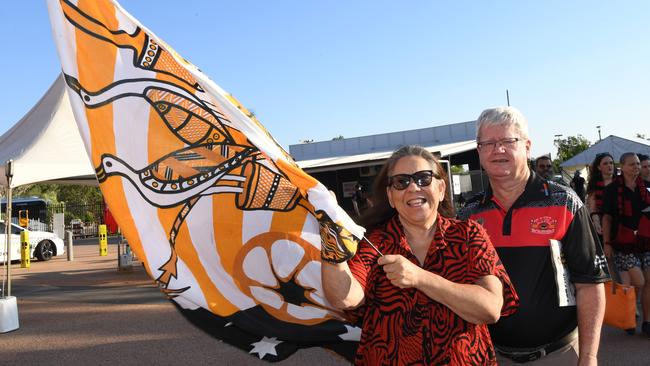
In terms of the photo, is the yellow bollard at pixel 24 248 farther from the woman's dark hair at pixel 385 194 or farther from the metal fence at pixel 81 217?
the metal fence at pixel 81 217

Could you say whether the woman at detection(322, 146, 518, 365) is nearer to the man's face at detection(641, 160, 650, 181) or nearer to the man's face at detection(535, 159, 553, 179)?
the man's face at detection(641, 160, 650, 181)

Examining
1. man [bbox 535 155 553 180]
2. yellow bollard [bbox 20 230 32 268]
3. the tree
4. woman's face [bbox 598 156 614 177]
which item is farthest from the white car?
the tree

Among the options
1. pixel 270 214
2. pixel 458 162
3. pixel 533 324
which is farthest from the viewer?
pixel 458 162

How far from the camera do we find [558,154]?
2352 inches

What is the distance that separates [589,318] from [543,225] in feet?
1.49

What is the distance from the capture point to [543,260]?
2.42m

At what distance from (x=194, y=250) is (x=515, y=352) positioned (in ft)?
5.32

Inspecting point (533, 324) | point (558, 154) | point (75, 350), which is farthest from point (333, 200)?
point (558, 154)

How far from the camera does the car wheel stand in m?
19.0

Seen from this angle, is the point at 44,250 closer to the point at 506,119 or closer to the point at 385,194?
the point at 385,194

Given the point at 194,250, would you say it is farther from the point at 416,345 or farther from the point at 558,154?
the point at 558,154

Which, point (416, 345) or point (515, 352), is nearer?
point (416, 345)

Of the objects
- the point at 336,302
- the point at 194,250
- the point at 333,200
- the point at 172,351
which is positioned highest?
the point at 333,200

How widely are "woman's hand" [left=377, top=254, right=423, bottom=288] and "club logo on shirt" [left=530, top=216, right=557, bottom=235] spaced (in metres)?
0.89
